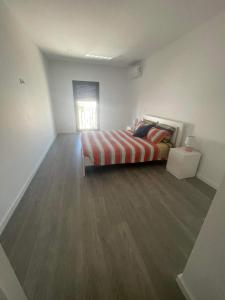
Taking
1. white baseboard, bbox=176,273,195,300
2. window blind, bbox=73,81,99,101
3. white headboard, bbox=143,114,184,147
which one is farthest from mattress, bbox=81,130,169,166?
window blind, bbox=73,81,99,101

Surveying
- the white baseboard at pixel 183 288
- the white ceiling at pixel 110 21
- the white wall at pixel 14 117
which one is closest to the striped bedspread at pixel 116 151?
the white wall at pixel 14 117

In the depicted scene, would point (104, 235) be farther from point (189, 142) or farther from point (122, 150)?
point (189, 142)

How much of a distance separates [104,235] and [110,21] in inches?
127

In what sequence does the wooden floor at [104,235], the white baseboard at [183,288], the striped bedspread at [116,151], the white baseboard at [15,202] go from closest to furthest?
the white baseboard at [183,288] < the wooden floor at [104,235] < the white baseboard at [15,202] < the striped bedspread at [116,151]

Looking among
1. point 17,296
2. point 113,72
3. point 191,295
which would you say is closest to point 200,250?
point 191,295

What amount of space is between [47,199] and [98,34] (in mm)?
3264

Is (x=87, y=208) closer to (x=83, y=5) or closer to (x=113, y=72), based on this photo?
(x=83, y=5)

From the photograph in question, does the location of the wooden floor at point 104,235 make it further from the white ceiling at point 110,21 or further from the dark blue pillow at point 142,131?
the white ceiling at point 110,21

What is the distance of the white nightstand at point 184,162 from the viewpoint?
7.98 feet

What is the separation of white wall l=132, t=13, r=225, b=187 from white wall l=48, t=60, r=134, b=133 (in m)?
2.25

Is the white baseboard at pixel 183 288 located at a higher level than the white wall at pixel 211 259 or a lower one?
lower

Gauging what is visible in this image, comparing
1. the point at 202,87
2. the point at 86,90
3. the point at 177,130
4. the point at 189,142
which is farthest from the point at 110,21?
the point at 86,90

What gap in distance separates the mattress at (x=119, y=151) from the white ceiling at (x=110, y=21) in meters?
2.14

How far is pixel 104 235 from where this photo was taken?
1.46 metres
